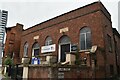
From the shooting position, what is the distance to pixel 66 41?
17.4m

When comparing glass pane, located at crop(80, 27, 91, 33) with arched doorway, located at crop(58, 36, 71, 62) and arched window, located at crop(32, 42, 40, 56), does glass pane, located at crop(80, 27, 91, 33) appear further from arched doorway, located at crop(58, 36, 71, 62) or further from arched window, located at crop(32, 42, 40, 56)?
arched window, located at crop(32, 42, 40, 56)

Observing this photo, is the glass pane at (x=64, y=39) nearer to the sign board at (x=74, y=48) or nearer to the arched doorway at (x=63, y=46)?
the arched doorway at (x=63, y=46)

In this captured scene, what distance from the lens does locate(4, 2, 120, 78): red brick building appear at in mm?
13484

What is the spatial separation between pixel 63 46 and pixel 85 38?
338 cm

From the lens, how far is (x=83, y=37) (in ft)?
51.4

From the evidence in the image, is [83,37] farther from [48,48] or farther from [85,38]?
[48,48]

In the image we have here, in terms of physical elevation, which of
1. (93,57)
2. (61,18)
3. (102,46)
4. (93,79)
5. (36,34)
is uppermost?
(61,18)

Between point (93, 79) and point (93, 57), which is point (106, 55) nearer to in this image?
point (93, 57)

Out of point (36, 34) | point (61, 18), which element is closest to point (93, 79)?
point (61, 18)

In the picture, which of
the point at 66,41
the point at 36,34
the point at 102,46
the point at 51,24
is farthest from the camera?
the point at 36,34

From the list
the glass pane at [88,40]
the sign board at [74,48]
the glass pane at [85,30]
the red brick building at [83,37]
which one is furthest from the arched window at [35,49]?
the glass pane at [88,40]

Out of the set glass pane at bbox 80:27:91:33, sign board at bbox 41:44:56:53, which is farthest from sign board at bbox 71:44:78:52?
sign board at bbox 41:44:56:53

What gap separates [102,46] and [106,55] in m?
1.15

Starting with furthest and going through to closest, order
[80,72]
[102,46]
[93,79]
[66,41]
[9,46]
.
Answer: [9,46], [66,41], [102,46], [93,79], [80,72]
